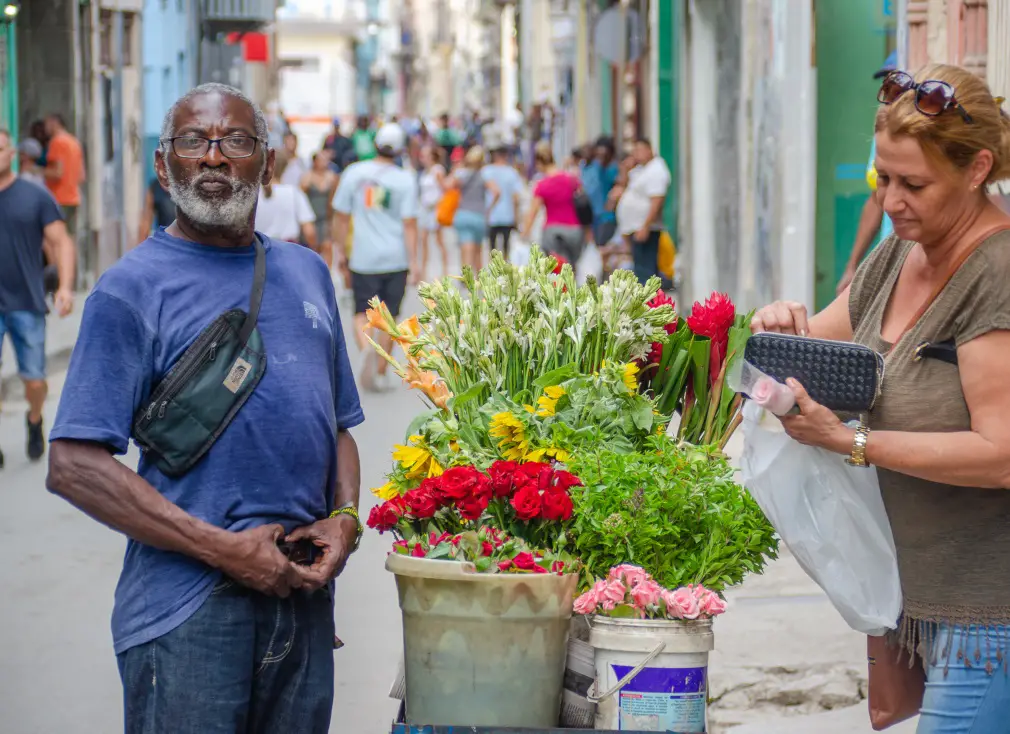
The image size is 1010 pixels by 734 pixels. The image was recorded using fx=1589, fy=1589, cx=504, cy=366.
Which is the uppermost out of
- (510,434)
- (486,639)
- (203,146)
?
(203,146)

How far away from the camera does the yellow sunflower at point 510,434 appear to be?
321 cm

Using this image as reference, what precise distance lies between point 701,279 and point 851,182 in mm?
5030

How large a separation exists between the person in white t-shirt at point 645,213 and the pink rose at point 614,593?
41.6 ft

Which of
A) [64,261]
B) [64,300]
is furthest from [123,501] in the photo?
[64,261]

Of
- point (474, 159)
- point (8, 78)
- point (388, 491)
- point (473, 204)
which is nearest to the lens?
point (388, 491)

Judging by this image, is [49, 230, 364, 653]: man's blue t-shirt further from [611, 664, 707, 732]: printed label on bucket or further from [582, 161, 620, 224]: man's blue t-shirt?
[582, 161, 620, 224]: man's blue t-shirt

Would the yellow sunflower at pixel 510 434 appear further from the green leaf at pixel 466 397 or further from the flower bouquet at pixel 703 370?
the flower bouquet at pixel 703 370

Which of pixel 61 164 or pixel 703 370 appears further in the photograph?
pixel 61 164

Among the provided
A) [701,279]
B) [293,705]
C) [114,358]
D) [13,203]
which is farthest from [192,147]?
[701,279]

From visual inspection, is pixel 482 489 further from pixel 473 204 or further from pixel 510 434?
pixel 473 204

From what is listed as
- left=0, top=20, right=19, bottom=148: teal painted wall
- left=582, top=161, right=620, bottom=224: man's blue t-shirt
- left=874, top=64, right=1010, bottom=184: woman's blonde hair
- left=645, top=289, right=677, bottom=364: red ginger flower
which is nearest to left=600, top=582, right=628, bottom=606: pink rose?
left=645, top=289, right=677, bottom=364: red ginger flower

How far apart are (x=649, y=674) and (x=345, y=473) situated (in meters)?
0.77

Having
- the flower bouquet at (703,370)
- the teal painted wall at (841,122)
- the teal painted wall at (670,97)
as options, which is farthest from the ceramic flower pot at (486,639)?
the teal painted wall at (670,97)

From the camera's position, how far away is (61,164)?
60.2 feet
